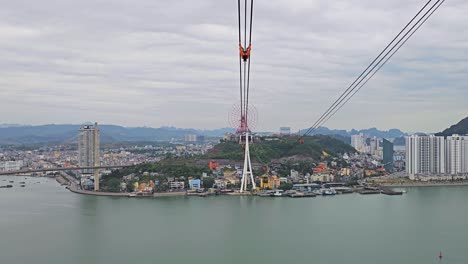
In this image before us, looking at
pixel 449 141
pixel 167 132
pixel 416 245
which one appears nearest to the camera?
pixel 416 245

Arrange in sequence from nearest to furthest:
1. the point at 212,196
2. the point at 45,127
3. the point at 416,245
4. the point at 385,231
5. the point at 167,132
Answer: the point at 416,245 → the point at 385,231 → the point at 212,196 → the point at 45,127 → the point at 167,132

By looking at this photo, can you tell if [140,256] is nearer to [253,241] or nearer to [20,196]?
[253,241]

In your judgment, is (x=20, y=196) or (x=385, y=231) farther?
(x=20, y=196)

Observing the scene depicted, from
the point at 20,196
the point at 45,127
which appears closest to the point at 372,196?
the point at 20,196

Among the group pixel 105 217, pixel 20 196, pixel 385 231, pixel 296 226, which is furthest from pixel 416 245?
pixel 20 196

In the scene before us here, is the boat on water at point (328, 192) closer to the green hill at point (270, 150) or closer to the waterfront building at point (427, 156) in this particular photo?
the green hill at point (270, 150)

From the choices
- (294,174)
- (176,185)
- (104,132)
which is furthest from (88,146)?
(104,132)

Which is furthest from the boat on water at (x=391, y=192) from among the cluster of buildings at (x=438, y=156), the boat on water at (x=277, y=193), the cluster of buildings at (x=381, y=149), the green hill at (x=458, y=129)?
the green hill at (x=458, y=129)

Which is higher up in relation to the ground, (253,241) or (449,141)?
(449,141)

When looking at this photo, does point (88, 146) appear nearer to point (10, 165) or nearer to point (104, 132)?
point (10, 165)
